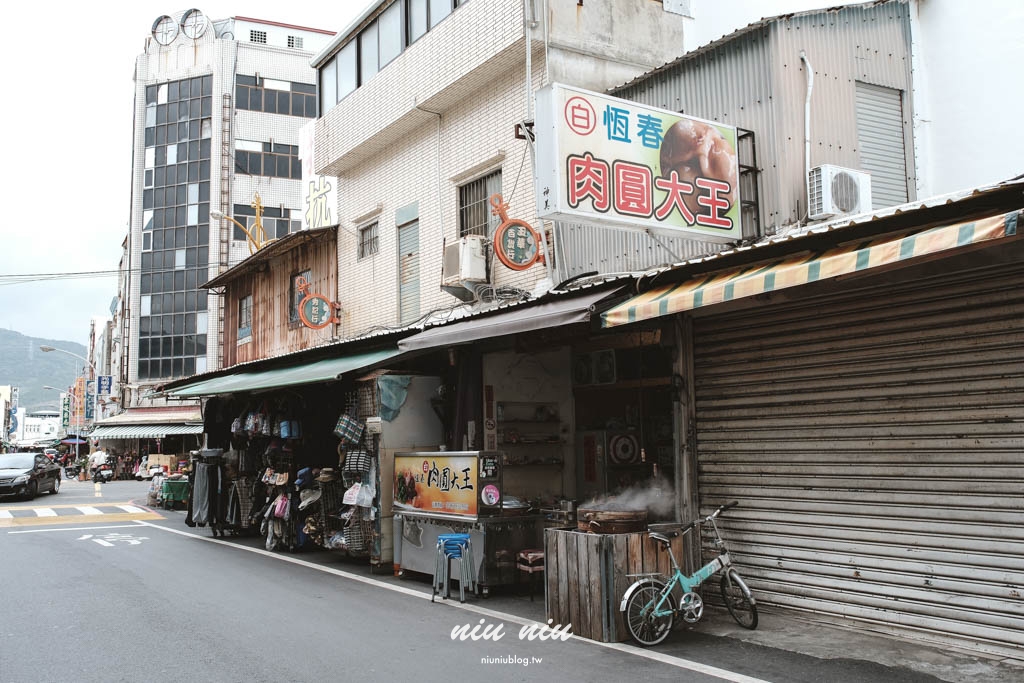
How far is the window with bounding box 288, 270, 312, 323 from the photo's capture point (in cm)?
2117

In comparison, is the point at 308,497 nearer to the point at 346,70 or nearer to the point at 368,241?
the point at 368,241

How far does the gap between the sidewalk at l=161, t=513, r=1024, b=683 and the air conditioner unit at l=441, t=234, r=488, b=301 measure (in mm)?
5896

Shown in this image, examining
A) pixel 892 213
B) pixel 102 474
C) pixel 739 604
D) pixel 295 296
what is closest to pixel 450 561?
pixel 739 604

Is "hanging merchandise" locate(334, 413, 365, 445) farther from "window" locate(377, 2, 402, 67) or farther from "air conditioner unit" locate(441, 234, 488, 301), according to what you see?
"window" locate(377, 2, 402, 67)

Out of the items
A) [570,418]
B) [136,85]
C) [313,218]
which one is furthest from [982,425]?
[136,85]

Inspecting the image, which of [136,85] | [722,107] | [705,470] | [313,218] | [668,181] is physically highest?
[136,85]

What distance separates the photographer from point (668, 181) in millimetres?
9594

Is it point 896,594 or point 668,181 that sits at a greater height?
point 668,181

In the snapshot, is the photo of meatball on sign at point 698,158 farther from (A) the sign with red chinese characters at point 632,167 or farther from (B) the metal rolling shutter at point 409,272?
(B) the metal rolling shutter at point 409,272

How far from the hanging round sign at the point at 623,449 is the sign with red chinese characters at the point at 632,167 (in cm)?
368

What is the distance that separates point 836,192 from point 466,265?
20.1 feet

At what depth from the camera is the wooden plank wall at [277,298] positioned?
20.1 meters

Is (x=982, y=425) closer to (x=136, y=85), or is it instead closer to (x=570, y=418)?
(x=570, y=418)

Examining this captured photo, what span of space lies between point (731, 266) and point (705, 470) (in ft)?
8.04
